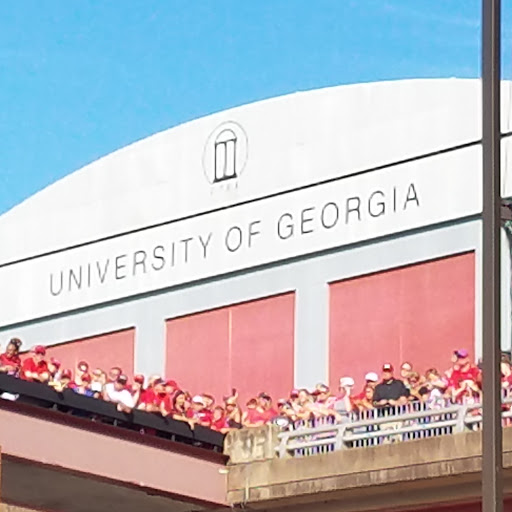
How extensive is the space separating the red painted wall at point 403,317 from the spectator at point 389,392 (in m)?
6.61

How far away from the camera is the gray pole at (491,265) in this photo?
14.6 metres

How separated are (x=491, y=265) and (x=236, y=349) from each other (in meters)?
21.1

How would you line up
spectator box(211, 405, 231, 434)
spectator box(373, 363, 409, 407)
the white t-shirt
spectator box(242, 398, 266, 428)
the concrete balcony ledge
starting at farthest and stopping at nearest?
1. spectator box(242, 398, 266, 428)
2. spectator box(211, 405, 231, 434)
3. the white t-shirt
4. spectator box(373, 363, 409, 407)
5. the concrete balcony ledge

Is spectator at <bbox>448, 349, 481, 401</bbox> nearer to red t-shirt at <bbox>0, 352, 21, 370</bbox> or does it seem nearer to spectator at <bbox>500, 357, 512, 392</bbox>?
spectator at <bbox>500, 357, 512, 392</bbox>

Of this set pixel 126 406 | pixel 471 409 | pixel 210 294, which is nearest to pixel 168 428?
pixel 126 406

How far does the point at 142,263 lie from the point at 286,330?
4284mm

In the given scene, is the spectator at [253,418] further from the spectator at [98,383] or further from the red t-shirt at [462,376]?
the red t-shirt at [462,376]

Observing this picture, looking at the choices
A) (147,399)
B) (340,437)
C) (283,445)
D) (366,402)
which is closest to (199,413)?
(147,399)

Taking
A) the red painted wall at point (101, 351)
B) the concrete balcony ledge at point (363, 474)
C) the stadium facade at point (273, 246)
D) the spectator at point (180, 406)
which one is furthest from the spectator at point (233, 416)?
the red painted wall at point (101, 351)

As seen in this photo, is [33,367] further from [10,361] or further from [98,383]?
[98,383]

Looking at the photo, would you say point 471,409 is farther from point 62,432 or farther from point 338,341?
point 338,341

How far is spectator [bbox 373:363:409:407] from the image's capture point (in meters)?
24.5

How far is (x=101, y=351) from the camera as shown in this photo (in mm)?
38688

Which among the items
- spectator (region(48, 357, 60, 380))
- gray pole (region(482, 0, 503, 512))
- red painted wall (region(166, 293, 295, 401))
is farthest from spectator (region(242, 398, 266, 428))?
gray pole (region(482, 0, 503, 512))
